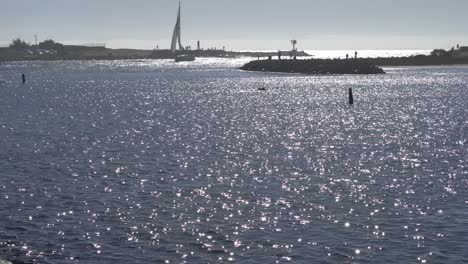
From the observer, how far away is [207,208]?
3244 cm

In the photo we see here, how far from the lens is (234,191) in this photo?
3641 centimetres

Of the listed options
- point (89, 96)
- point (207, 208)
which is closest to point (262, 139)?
point (207, 208)

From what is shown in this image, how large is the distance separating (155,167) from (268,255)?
19927 mm

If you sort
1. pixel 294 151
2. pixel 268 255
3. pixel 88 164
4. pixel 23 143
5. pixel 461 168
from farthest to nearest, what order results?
pixel 23 143 < pixel 294 151 < pixel 88 164 < pixel 461 168 < pixel 268 255

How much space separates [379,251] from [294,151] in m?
26.6

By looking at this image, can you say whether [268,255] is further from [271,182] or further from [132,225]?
[271,182]

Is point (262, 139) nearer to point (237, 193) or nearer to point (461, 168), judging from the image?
point (461, 168)

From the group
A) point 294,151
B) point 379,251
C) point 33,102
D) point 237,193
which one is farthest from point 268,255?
point 33,102

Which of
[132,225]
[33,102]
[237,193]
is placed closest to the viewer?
[132,225]

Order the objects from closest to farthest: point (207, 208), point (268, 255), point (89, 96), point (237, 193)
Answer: point (268, 255), point (207, 208), point (237, 193), point (89, 96)

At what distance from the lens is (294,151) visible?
172ft

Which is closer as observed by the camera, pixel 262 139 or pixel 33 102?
pixel 262 139

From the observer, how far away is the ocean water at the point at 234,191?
26.5m

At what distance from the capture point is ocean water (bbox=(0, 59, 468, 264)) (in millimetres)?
26469
